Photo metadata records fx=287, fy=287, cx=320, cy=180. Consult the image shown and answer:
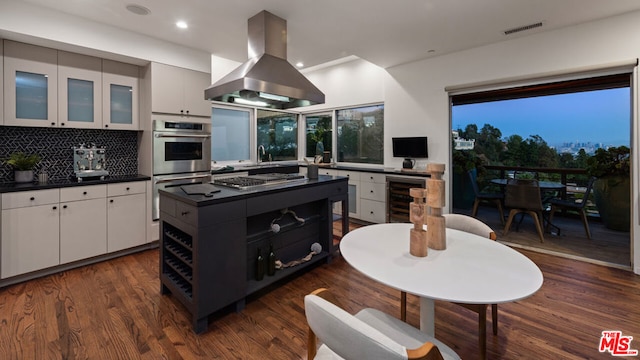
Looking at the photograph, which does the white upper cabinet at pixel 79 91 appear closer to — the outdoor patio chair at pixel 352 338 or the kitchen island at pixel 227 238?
the kitchen island at pixel 227 238

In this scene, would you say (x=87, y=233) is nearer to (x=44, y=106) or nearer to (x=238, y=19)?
(x=44, y=106)

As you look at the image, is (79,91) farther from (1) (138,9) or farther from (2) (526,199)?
(2) (526,199)

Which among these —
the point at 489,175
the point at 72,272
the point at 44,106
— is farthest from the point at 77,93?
the point at 489,175

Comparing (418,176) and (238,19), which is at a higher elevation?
(238,19)

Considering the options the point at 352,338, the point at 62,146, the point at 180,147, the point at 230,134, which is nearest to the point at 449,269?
the point at 352,338

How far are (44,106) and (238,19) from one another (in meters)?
2.19

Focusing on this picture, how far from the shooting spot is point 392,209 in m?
4.45

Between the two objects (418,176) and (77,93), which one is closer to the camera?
A: (77,93)

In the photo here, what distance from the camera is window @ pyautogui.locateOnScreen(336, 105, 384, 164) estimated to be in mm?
5156

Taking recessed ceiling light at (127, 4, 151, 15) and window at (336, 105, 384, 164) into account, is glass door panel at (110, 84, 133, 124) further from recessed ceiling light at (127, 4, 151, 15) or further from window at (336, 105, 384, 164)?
window at (336, 105, 384, 164)

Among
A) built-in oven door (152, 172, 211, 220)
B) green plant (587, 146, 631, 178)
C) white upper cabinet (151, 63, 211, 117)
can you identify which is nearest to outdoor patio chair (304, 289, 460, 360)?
built-in oven door (152, 172, 211, 220)

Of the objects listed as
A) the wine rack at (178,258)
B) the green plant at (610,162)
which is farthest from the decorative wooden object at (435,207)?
the green plant at (610,162)

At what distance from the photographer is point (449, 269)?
4.04ft

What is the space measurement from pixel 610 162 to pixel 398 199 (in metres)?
3.23
